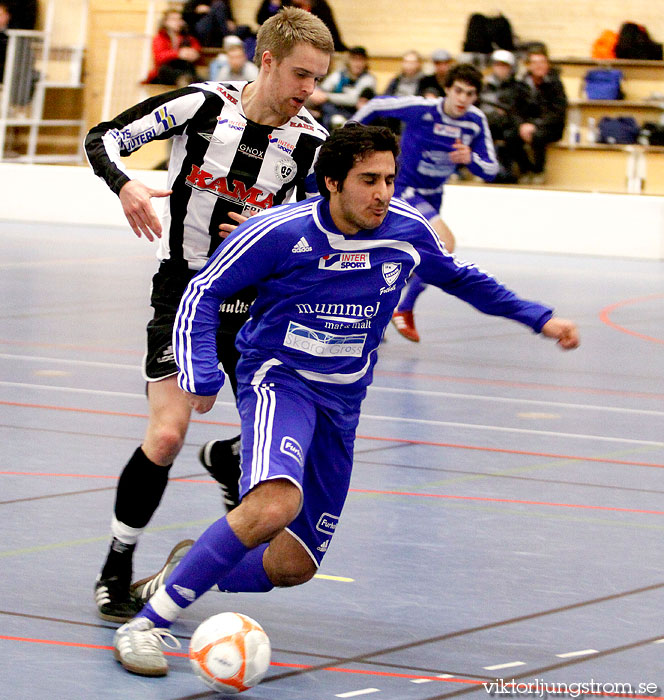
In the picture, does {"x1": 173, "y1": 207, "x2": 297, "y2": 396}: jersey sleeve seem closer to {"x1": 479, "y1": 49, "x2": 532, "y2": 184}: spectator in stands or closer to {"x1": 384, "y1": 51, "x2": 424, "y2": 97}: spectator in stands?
{"x1": 479, "y1": 49, "x2": 532, "y2": 184}: spectator in stands

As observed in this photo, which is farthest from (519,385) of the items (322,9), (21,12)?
(21,12)

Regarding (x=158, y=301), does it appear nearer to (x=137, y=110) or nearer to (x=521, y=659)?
(x=137, y=110)

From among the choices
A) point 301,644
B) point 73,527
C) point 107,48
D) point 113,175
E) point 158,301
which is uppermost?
point 113,175

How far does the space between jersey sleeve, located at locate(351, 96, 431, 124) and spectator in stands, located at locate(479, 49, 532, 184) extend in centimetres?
765

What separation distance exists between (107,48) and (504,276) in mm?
12113

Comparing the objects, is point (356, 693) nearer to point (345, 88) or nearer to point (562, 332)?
point (562, 332)

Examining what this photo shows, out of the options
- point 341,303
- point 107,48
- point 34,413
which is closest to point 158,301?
point 341,303

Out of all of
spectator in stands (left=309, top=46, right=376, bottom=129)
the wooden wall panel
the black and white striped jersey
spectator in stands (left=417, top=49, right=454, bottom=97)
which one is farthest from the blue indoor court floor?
the wooden wall panel

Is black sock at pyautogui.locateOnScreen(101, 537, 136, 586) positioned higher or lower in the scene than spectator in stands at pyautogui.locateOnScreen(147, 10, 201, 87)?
higher

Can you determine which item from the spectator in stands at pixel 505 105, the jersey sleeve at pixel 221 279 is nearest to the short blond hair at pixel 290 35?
the jersey sleeve at pixel 221 279

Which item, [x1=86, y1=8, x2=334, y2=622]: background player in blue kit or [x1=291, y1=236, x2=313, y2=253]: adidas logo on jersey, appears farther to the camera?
[x1=86, y1=8, x2=334, y2=622]: background player in blue kit

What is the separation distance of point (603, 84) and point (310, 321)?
17.2m

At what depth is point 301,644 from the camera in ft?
14.0

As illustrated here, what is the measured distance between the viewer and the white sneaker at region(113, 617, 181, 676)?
3.89m
